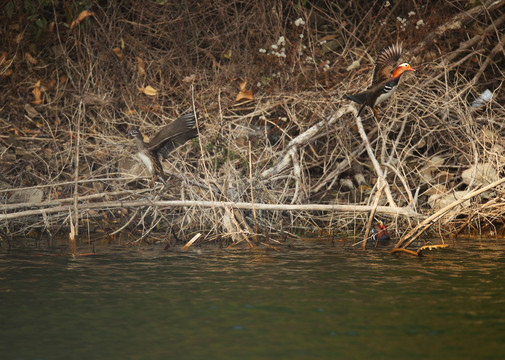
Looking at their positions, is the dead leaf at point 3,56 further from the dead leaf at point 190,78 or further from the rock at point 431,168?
the rock at point 431,168

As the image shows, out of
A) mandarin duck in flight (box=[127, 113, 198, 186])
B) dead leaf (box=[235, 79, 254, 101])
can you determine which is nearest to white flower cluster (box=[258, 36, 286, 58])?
dead leaf (box=[235, 79, 254, 101])

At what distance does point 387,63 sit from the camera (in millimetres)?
6914

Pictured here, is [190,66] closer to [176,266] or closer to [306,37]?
[306,37]

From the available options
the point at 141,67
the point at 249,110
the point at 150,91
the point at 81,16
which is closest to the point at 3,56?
the point at 81,16

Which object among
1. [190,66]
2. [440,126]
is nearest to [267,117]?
[190,66]

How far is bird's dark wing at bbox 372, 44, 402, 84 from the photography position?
22.5 feet

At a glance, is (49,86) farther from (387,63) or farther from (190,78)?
(387,63)

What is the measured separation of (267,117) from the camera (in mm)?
9969

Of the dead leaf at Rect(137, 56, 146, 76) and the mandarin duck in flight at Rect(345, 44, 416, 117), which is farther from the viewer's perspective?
the dead leaf at Rect(137, 56, 146, 76)

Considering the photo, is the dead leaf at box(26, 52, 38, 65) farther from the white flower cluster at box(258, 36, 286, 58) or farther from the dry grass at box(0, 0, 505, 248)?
the white flower cluster at box(258, 36, 286, 58)

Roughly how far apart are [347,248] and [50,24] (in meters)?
6.43

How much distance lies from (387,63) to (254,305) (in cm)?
327

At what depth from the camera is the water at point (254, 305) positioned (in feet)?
12.8

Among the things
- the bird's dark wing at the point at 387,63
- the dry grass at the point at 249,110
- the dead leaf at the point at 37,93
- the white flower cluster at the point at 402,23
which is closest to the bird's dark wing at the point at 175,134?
the dry grass at the point at 249,110
